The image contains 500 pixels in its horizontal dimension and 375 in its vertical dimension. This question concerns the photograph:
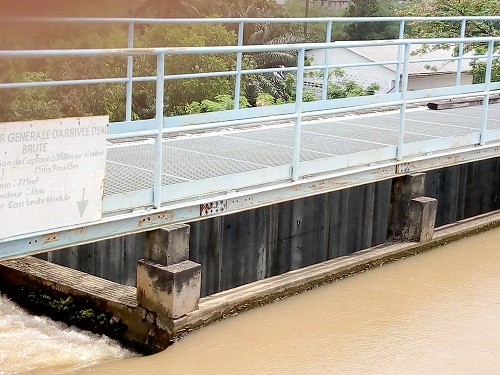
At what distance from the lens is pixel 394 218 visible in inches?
317

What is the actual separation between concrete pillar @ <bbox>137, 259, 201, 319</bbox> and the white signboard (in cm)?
84

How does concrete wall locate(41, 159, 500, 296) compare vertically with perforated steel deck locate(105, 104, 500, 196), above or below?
below

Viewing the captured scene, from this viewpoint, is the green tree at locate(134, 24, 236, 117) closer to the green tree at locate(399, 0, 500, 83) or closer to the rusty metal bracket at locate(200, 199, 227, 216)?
the green tree at locate(399, 0, 500, 83)

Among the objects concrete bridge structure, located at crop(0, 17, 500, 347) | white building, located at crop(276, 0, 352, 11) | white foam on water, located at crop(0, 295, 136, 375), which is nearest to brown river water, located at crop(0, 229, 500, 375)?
white foam on water, located at crop(0, 295, 136, 375)

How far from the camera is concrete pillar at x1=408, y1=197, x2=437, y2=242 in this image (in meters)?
7.82

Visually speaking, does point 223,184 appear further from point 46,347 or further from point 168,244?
point 46,347

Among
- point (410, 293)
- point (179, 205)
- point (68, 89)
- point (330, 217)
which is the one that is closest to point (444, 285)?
point (410, 293)

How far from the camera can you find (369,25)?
50438mm

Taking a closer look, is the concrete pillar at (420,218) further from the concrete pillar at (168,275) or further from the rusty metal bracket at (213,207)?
the concrete pillar at (168,275)

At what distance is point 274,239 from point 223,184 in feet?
7.43

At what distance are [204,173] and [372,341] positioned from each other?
5.81 feet

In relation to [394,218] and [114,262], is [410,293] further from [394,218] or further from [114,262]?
[114,262]

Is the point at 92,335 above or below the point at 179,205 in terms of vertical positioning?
below

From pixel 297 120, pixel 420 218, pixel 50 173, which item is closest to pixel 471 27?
pixel 420 218
